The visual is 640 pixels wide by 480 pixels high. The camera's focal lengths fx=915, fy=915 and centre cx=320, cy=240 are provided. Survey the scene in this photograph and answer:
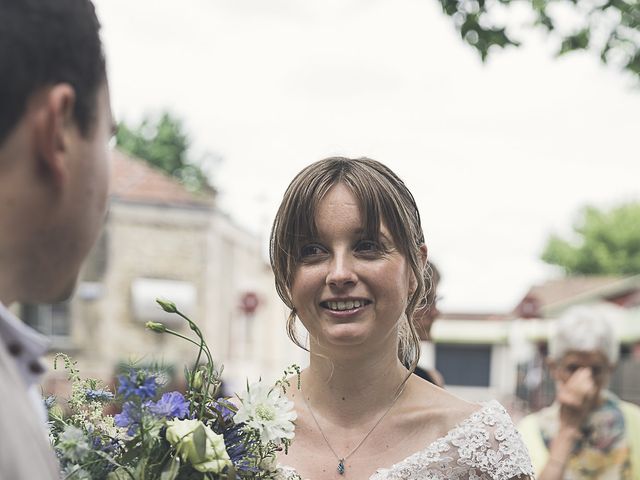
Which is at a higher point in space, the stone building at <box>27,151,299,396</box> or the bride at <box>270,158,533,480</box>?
the bride at <box>270,158,533,480</box>

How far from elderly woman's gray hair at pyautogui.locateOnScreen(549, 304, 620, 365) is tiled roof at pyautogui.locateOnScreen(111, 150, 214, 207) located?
18.2m

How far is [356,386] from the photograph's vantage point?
104 inches

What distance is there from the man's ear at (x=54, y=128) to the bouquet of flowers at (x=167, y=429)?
580mm

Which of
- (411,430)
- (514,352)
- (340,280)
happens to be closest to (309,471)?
(411,430)

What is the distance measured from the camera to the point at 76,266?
1365 mm

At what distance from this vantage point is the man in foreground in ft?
3.89

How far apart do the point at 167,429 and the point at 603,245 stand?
58.5m

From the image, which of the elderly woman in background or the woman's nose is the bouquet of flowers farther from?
the elderly woman in background

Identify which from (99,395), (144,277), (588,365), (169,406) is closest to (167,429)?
(169,406)

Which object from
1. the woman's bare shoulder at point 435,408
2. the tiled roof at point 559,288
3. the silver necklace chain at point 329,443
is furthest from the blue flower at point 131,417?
the tiled roof at point 559,288

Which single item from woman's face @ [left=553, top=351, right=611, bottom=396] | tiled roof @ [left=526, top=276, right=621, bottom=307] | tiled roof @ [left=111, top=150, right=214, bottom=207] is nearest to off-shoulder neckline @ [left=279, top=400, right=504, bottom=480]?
woman's face @ [left=553, top=351, right=611, bottom=396]

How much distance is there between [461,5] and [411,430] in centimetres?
316

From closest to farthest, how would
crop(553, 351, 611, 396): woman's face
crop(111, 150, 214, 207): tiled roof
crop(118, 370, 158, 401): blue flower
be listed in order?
crop(118, 370, 158, 401): blue flower < crop(553, 351, 611, 396): woman's face < crop(111, 150, 214, 207): tiled roof

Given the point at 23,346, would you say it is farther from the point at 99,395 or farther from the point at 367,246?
the point at 367,246
